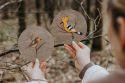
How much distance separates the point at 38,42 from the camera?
171cm

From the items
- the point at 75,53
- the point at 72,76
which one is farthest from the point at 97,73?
the point at 72,76

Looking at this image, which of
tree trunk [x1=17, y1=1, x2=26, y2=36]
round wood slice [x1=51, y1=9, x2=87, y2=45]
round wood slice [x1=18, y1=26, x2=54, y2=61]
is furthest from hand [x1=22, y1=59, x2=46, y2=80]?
tree trunk [x1=17, y1=1, x2=26, y2=36]

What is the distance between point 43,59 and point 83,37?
224 millimetres

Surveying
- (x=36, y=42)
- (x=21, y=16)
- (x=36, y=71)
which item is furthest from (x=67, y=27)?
(x=21, y=16)

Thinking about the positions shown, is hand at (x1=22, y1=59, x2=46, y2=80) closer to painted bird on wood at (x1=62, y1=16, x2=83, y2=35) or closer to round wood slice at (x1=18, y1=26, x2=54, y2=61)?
round wood slice at (x1=18, y1=26, x2=54, y2=61)

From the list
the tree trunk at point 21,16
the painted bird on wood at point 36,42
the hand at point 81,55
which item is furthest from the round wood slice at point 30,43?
the tree trunk at point 21,16

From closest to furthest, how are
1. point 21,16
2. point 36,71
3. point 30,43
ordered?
point 36,71 < point 30,43 < point 21,16

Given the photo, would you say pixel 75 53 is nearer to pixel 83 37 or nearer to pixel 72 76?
pixel 83 37

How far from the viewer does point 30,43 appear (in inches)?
67.3

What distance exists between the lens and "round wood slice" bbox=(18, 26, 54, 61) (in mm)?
1705

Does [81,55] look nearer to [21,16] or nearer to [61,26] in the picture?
[61,26]

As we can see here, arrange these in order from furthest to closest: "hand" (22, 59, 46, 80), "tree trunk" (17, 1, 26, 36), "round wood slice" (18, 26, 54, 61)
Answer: "tree trunk" (17, 1, 26, 36)
"round wood slice" (18, 26, 54, 61)
"hand" (22, 59, 46, 80)

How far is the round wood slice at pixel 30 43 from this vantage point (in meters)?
1.71

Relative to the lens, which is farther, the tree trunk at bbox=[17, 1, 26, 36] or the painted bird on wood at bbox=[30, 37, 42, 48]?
the tree trunk at bbox=[17, 1, 26, 36]
